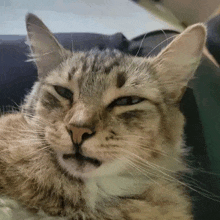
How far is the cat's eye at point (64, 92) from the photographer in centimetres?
70

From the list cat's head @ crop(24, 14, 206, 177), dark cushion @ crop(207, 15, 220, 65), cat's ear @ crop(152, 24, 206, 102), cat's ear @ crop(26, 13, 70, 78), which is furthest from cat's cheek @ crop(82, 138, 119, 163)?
dark cushion @ crop(207, 15, 220, 65)

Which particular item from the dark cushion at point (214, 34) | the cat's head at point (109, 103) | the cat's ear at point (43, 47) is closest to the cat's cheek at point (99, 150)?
the cat's head at point (109, 103)

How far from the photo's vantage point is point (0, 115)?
88cm

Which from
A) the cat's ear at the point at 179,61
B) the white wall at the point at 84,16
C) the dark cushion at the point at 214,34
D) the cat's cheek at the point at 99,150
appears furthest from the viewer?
the white wall at the point at 84,16

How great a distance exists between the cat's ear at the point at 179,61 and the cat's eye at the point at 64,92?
27cm

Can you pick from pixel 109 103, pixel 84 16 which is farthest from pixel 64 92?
pixel 84 16

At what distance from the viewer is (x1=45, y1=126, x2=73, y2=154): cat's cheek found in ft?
1.86

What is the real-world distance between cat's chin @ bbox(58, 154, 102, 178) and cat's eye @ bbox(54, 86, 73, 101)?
0.18 metres

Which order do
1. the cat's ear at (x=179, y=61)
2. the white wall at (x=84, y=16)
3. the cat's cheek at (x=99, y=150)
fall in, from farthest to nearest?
1. the white wall at (x=84, y=16)
2. the cat's ear at (x=179, y=61)
3. the cat's cheek at (x=99, y=150)

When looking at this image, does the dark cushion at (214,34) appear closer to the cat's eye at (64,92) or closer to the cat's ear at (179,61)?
the cat's ear at (179,61)

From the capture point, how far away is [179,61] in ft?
2.36

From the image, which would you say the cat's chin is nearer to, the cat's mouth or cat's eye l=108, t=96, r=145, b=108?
the cat's mouth

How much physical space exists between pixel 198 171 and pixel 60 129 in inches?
17.5

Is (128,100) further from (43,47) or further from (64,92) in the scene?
(43,47)
